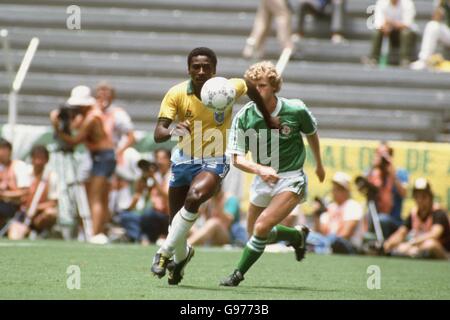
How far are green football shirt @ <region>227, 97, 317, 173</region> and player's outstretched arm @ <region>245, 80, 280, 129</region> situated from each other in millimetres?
66

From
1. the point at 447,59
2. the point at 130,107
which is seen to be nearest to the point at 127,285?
the point at 130,107

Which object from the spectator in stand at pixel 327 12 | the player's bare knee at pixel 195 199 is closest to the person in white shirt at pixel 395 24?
the spectator in stand at pixel 327 12

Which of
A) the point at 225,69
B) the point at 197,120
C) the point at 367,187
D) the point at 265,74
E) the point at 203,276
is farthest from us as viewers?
the point at 225,69

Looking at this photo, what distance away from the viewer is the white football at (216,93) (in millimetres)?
9625

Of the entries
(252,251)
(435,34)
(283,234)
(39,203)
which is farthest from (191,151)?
(435,34)

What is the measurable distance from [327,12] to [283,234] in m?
9.94

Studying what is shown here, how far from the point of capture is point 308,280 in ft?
37.2

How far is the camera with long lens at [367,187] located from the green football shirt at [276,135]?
579cm

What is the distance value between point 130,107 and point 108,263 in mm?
7780

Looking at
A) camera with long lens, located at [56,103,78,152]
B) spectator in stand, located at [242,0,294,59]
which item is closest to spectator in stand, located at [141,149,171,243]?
camera with long lens, located at [56,103,78,152]

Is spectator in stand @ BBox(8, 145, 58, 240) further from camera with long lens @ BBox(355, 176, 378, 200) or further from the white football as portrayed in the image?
the white football

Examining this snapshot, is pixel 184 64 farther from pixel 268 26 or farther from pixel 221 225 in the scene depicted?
pixel 221 225

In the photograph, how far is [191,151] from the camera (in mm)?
10219

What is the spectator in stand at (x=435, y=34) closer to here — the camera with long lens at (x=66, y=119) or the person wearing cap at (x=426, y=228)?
the person wearing cap at (x=426, y=228)
